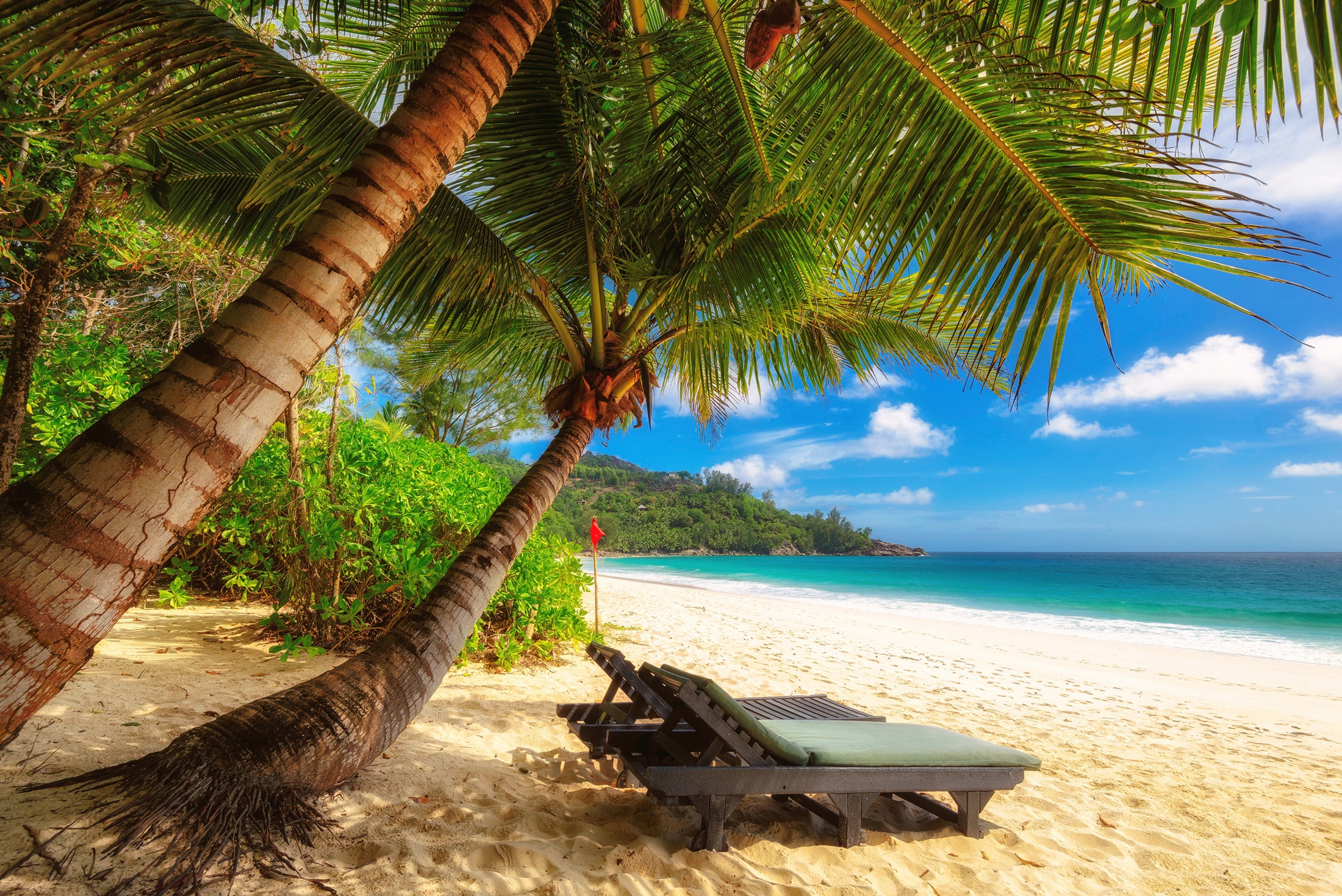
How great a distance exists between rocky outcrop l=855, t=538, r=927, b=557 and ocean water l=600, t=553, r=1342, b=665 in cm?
3649

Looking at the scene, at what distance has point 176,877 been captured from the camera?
177cm

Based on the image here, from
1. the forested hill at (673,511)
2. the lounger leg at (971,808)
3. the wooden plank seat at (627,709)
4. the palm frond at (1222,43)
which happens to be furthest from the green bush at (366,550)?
the forested hill at (673,511)

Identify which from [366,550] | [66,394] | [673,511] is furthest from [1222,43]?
[673,511]

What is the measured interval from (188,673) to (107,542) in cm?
389

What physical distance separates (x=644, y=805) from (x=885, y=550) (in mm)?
99600

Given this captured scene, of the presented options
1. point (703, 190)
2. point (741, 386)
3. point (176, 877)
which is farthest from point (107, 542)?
point (741, 386)

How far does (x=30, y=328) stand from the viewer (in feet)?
14.6

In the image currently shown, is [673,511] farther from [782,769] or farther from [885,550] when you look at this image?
[782,769]

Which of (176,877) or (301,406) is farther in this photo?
(301,406)

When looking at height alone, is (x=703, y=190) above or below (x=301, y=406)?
above

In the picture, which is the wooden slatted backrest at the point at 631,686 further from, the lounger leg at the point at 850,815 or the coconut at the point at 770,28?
the coconut at the point at 770,28

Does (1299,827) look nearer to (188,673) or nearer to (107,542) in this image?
(107,542)

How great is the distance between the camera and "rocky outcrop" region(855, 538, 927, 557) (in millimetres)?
91688

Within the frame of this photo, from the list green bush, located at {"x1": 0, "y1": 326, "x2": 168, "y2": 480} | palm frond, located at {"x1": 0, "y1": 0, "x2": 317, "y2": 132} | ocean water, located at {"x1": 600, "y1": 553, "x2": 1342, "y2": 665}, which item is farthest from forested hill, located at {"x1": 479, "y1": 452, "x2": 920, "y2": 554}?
palm frond, located at {"x1": 0, "y1": 0, "x2": 317, "y2": 132}
